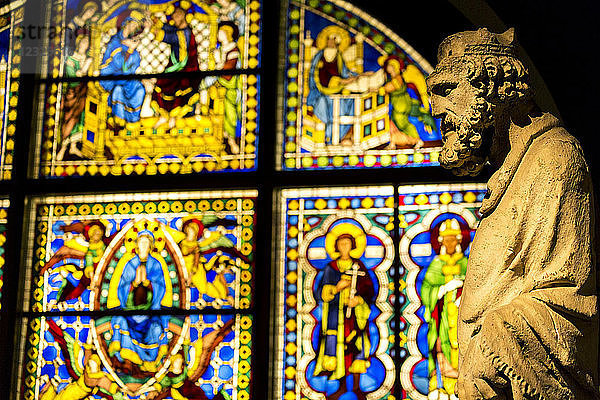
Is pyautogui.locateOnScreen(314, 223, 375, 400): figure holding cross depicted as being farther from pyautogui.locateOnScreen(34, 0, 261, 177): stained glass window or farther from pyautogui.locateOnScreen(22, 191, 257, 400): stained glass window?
pyautogui.locateOnScreen(34, 0, 261, 177): stained glass window

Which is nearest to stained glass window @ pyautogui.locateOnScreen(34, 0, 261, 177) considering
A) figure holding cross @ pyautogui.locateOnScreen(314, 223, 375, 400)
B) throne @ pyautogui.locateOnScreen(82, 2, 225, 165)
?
throne @ pyautogui.locateOnScreen(82, 2, 225, 165)

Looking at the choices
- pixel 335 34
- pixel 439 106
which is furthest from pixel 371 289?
pixel 439 106

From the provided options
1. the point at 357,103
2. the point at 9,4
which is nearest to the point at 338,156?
the point at 357,103

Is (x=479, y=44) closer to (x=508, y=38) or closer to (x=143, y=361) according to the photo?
(x=508, y=38)

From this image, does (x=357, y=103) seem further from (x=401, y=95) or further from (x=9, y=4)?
(x=9, y=4)

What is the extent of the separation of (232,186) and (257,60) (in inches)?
24.0

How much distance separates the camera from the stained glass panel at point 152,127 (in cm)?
568

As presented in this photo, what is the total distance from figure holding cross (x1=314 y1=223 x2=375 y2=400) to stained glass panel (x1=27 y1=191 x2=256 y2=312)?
1.12 feet

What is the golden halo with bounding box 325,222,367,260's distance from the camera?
5422mm

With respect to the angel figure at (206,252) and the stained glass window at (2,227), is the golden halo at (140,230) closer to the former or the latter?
the angel figure at (206,252)

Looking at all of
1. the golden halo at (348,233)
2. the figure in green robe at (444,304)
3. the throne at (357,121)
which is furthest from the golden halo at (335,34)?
the figure in green robe at (444,304)

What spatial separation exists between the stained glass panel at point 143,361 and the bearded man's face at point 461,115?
2.44m

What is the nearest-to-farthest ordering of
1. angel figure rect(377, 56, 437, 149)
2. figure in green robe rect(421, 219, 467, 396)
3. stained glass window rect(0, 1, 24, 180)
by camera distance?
figure in green robe rect(421, 219, 467, 396)
angel figure rect(377, 56, 437, 149)
stained glass window rect(0, 1, 24, 180)

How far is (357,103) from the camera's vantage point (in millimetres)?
5656
